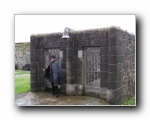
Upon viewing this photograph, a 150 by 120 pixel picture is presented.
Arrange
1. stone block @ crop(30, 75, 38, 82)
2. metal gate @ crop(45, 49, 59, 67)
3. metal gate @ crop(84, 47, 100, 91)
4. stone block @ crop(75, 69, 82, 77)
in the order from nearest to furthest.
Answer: metal gate @ crop(84, 47, 100, 91), stone block @ crop(75, 69, 82, 77), stone block @ crop(30, 75, 38, 82), metal gate @ crop(45, 49, 59, 67)

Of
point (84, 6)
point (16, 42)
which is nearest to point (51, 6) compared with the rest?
point (84, 6)

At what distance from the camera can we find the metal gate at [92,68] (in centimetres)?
418

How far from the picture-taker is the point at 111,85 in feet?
13.1

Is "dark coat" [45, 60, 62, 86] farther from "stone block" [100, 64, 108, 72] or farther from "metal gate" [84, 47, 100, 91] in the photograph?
"stone block" [100, 64, 108, 72]

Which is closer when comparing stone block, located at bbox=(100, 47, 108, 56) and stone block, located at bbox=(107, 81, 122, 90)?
stone block, located at bbox=(107, 81, 122, 90)

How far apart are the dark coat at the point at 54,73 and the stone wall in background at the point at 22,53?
0.48 metres

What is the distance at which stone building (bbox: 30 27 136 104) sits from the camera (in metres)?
3.97

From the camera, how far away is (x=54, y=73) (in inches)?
174

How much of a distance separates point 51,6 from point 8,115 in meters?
2.07

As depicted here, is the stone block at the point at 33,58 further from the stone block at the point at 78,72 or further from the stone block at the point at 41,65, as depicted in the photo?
the stone block at the point at 78,72

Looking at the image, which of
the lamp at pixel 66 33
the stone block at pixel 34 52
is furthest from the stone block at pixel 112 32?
the stone block at pixel 34 52

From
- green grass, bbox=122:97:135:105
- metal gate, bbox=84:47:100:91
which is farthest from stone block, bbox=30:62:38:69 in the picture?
green grass, bbox=122:97:135:105

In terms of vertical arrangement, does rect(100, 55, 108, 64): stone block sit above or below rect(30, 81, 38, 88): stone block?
above

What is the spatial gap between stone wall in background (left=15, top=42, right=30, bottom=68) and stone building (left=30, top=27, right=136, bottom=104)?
Result: 0.22 meters
